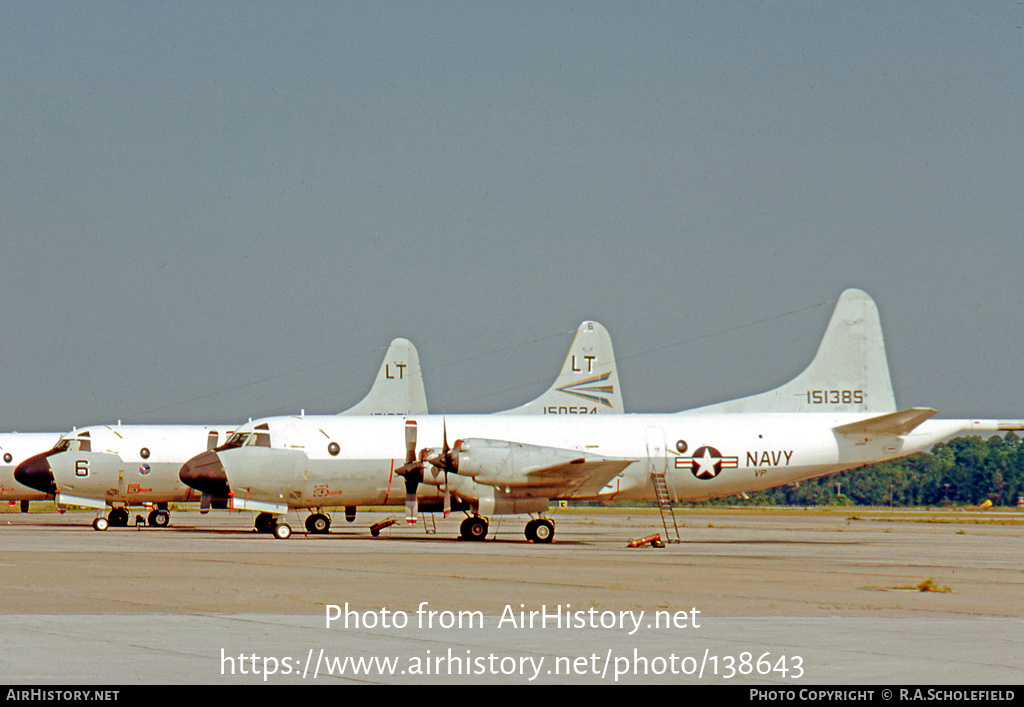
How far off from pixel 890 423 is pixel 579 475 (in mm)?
10290

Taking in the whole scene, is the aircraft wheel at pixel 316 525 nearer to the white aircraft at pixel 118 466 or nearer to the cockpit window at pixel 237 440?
the cockpit window at pixel 237 440

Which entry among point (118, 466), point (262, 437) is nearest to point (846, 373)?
point (262, 437)

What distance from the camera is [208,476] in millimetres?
41438

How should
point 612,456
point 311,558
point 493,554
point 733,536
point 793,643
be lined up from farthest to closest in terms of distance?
1. point 733,536
2. point 612,456
3. point 493,554
4. point 311,558
5. point 793,643

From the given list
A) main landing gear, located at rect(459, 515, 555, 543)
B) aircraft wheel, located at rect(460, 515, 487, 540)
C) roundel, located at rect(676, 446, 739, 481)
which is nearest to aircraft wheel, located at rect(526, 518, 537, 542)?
main landing gear, located at rect(459, 515, 555, 543)

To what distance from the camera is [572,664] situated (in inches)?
442

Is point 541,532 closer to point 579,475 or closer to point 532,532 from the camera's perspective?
point 532,532

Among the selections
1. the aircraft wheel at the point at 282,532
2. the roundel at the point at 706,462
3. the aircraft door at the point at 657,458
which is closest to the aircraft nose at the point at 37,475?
the aircraft wheel at the point at 282,532

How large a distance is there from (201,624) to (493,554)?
55.4 ft

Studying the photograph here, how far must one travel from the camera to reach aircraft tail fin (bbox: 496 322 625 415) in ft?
172

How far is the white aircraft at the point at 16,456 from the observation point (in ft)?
182

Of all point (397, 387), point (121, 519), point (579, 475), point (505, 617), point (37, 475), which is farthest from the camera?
point (397, 387)
